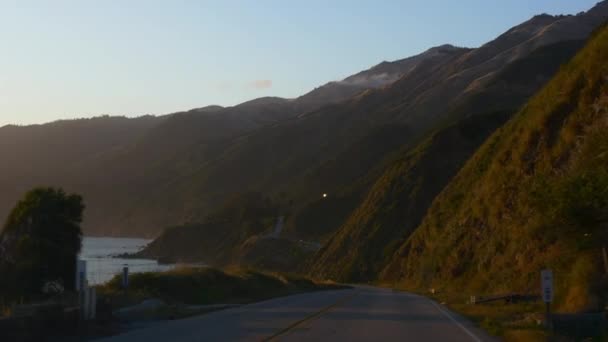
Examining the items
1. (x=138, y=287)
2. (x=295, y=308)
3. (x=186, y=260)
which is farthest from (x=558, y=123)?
(x=186, y=260)

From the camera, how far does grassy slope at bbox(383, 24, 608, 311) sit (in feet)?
83.7

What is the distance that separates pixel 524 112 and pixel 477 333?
32.3 meters

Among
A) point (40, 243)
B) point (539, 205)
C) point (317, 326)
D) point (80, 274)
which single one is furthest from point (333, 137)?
point (80, 274)

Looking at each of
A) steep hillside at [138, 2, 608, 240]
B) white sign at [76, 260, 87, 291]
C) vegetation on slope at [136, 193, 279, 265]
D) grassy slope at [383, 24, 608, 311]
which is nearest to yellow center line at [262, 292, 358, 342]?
white sign at [76, 260, 87, 291]

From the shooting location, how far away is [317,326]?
22.2m

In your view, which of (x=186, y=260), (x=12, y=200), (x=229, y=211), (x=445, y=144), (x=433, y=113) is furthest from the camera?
(x=12, y=200)

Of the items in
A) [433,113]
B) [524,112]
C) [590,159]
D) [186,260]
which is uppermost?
[433,113]

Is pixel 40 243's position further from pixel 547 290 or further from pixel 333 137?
pixel 333 137

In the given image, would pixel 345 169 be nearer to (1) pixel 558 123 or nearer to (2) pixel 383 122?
(2) pixel 383 122

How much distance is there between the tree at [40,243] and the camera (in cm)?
3809

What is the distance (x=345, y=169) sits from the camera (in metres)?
133

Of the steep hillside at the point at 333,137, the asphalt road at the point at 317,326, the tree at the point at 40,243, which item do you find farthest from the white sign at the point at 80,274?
the steep hillside at the point at 333,137

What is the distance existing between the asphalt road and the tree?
1167cm

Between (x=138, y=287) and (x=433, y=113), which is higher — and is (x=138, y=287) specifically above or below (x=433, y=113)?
below
